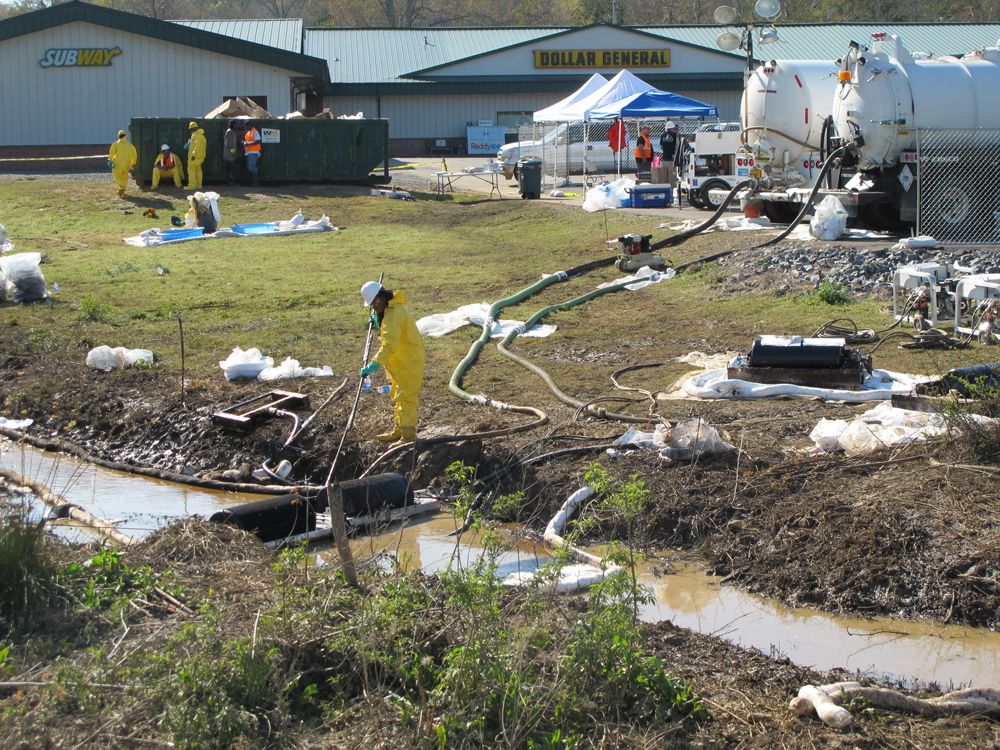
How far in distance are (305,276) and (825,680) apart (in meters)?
14.0

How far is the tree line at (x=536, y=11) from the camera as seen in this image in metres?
65.2

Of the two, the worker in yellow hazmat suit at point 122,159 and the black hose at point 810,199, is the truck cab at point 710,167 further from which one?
the worker in yellow hazmat suit at point 122,159

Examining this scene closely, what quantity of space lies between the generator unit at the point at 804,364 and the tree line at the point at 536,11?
170 ft

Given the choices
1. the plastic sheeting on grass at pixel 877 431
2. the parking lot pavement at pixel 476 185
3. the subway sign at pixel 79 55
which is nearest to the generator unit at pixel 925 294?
the plastic sheeting on grass at pixel 877 431

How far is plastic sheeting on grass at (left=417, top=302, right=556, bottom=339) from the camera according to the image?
1394cm


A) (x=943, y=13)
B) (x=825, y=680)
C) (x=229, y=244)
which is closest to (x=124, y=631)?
(x=825, y=680)

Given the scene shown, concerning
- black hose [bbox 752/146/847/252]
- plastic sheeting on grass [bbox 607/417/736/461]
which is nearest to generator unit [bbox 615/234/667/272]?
black hose [bbox 752/146/847/252]

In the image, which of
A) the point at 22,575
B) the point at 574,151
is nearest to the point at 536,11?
the point at 574,151

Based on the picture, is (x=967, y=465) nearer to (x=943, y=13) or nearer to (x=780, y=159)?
(x=780, y=159)

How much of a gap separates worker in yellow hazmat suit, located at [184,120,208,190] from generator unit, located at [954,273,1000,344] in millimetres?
19979

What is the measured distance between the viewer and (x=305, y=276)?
18547 mm

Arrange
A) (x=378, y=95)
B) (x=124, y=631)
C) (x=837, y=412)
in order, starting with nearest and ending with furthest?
(x=124, y=631), (x=837, y=412), (x=378, y=95)

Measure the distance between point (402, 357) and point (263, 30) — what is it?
139 ft

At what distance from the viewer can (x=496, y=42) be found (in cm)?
4988
